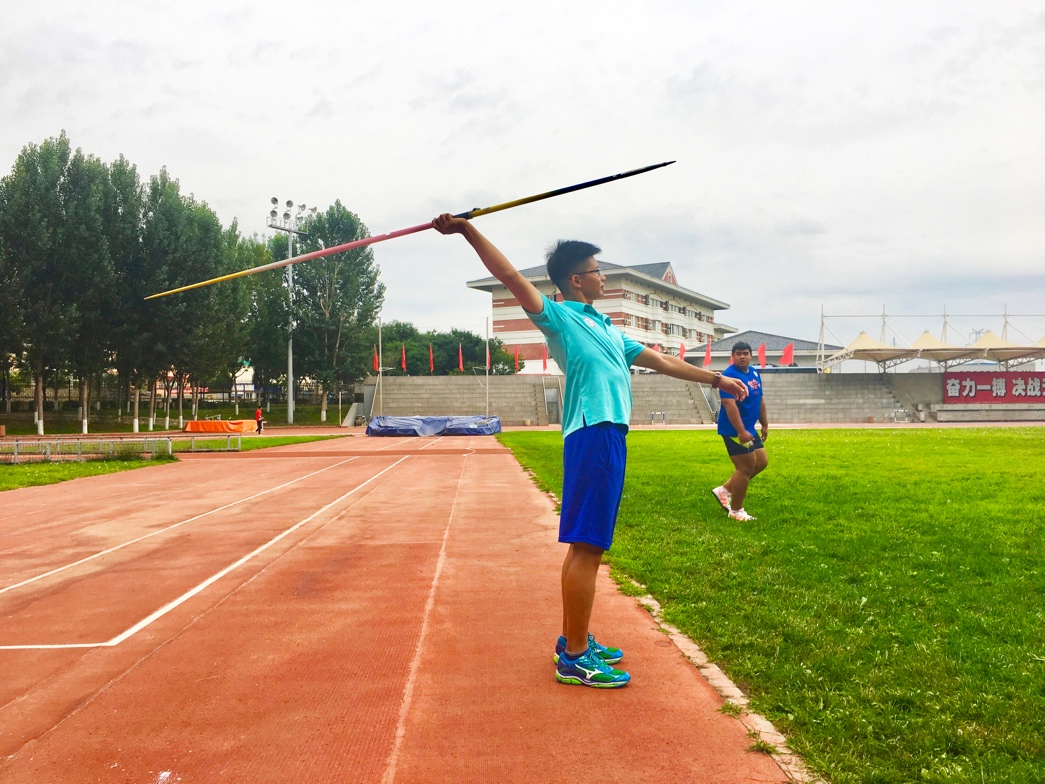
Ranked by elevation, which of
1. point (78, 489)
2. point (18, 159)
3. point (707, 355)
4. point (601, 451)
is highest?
point (18, 159)

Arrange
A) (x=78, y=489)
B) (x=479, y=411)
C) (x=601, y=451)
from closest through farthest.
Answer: (x=601, y=451)
(x=78, y=489)
(x=479, y=411)

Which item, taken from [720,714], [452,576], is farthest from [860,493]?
[720,714]

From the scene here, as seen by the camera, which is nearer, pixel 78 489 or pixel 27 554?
pixel 27 554

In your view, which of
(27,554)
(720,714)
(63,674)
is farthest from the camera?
(27,554)

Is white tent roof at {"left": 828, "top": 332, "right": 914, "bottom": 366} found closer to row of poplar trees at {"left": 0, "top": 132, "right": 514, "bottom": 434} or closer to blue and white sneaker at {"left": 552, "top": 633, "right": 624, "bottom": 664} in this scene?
row of poplar trees at {"left": 0, "top": 132, "right": 514, "bottom": 434}

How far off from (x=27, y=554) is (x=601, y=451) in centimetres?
652

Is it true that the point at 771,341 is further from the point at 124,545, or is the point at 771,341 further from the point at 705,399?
Result: the point at 124,545

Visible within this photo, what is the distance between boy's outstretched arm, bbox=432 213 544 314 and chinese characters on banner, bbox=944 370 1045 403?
177 ft

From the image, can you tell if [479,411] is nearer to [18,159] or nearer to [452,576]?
[18,159]

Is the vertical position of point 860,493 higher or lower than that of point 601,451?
lower

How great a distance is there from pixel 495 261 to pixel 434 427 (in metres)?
35.0

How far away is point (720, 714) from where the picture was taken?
3.22m

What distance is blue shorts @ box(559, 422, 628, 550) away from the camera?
355 centimetres

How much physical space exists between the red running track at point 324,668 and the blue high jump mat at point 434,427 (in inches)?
1131
